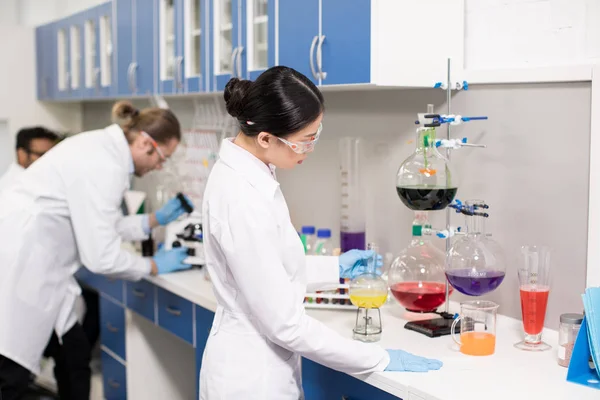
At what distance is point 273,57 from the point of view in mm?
2291

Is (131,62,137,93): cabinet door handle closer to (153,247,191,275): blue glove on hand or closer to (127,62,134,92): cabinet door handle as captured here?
(127,62,134,92): cabinet door handle

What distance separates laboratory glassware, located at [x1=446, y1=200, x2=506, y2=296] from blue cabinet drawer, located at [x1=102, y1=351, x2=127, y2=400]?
1.89 meters

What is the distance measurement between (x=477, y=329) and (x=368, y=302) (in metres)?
0.30

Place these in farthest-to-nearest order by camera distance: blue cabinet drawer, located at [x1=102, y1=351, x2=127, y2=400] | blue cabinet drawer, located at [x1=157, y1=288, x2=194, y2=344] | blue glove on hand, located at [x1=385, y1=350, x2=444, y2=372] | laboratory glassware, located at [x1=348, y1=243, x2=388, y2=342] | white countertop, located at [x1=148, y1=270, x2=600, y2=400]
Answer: blue cabinet drawer, located at [x1=102, y1=351, x2=127, y2=400], blue cabinet drawer, located at [x1=157, y1=288, x2=194, y2=344], laboratory glassware, located at [x1=348, y1=243, x2=388, y2=342], blue glove on hand, located at [x1=385, y1=350, x2=444, y2=372], white countertop, located at [x1=148, y1=270, x2=600, y2=400]

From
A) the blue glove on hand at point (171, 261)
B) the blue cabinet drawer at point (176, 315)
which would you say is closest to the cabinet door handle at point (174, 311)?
the blue cabinet drawer at point (176, 315)

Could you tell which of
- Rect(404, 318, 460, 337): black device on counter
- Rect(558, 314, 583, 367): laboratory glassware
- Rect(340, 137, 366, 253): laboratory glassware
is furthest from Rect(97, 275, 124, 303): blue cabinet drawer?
Rect(558, 314, 583, 367): laboratory glassware

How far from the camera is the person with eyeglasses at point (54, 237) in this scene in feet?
8.23

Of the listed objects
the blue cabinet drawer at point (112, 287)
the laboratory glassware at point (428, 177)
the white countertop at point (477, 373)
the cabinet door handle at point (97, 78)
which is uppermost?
the cabinet door handle at point (97, 78)

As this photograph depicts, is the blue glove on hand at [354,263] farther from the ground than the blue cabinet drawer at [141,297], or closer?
farther from the ground

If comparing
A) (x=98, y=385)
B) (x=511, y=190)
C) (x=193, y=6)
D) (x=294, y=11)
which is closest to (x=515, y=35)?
(x=511, y=190)

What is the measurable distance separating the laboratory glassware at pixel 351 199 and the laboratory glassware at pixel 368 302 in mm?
511

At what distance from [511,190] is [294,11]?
2.84 feet

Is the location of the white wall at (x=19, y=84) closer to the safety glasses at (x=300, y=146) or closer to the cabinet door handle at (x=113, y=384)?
the cabinet door handle at (x=113, y=384)

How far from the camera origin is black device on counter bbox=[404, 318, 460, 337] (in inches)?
75.6
